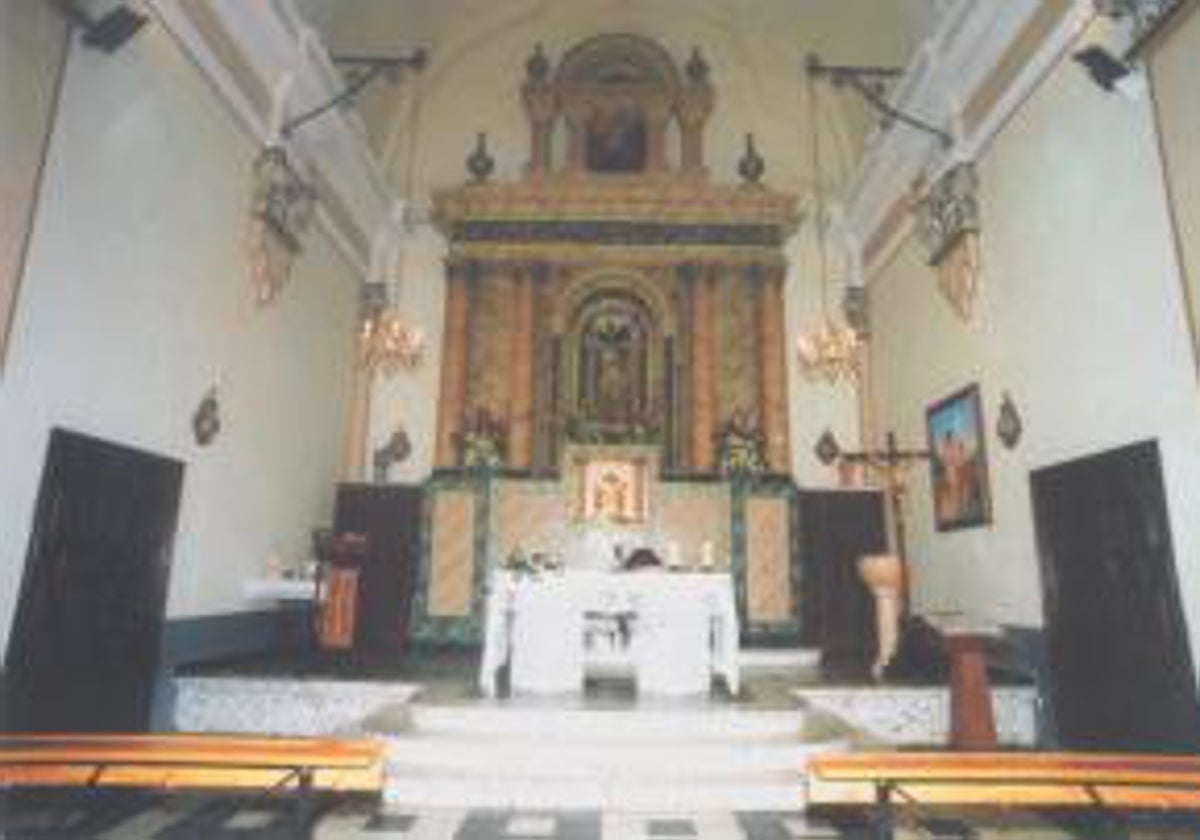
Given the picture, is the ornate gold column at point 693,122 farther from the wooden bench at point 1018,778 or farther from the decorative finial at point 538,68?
the wooden bench at point 1018,778

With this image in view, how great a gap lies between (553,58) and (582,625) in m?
9.26

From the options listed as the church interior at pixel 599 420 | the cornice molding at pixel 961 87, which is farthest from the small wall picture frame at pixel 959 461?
the cornice molding at pixel 961 87

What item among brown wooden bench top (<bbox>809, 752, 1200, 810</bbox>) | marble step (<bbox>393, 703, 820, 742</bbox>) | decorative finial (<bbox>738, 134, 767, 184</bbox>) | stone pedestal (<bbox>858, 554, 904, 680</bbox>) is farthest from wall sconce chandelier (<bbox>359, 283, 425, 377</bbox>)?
brown wooden bench top (<bbox>809, 752, 1200, 810</bbox>)

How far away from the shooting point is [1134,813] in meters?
4.79

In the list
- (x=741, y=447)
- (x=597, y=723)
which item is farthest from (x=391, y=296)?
(x=597, y=723)

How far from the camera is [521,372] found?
36.7ft

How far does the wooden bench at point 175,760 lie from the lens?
3539mm

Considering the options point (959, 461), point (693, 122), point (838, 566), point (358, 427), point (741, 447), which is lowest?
point (838, 566)

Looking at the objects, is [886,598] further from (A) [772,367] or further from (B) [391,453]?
(B) [391,453]

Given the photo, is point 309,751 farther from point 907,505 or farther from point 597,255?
point 597,255

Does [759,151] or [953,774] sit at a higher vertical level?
[759,151]

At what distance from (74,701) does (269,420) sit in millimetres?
3579

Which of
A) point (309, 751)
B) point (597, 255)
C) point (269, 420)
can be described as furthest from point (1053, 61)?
point (269, 420)

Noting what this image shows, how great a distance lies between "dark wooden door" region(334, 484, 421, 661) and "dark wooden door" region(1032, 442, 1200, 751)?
643 cm
